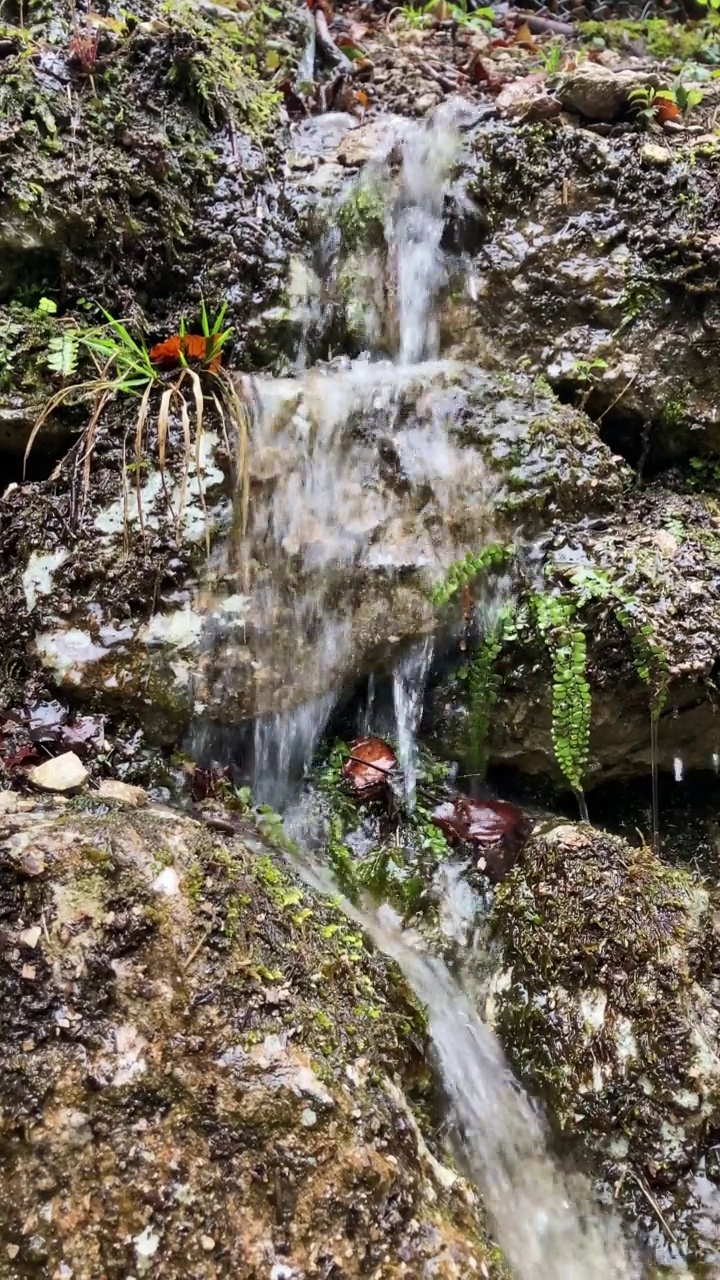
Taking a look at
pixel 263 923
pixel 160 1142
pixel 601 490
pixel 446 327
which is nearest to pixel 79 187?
pixel 446 327

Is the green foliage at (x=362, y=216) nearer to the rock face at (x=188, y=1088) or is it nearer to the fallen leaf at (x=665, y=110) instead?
the fallen leaf at (x=665, y=110)

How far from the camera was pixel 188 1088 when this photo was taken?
2.11 meters

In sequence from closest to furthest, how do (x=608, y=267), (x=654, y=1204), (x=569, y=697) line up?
(x=654, y=1204) → (x=569, y=697) → (x=608, y=267)

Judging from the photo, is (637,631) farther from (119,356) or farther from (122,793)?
(119,356)

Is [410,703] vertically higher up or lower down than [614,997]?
higher up

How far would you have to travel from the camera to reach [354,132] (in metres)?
5.33

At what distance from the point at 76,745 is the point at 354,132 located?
4666 mm

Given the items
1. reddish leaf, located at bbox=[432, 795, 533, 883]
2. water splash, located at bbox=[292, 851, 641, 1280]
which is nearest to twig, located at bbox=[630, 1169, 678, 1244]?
water splash, located at bbox=[292, 851, 641, 1280]

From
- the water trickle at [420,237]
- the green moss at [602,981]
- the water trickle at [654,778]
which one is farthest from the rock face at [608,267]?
the green moss at [602,981]

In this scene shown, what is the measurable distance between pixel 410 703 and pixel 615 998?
165 cm

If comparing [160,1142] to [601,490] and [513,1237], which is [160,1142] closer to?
[513,1237]

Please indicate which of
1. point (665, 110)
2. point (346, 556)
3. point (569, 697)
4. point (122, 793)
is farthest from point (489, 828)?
point (665, 110)

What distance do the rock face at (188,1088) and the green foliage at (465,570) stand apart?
170cm

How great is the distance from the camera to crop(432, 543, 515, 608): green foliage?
3670 millimetres
